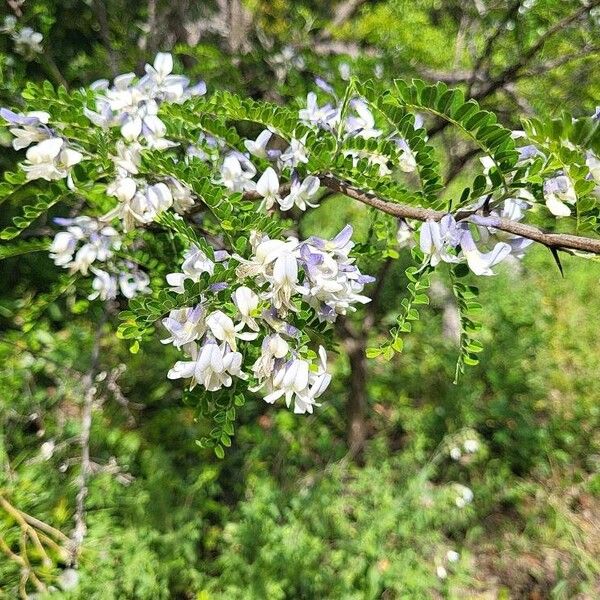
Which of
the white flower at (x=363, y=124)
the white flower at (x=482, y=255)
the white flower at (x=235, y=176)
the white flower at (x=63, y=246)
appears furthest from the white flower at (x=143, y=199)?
the white flower at (x=482, y=255)

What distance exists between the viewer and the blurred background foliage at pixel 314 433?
69.0 inches

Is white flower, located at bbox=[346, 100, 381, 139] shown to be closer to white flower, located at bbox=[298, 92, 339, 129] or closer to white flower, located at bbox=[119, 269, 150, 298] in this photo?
white flower, located at bbox=[298, 92, 339, 129]

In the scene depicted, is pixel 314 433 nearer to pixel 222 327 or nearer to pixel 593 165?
pixel 222 327

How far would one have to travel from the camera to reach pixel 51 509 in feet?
6.44

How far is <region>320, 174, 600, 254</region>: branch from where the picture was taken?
710mm

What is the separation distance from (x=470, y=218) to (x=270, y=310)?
0.30m

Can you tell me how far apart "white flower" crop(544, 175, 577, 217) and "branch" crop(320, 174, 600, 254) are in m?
0.03

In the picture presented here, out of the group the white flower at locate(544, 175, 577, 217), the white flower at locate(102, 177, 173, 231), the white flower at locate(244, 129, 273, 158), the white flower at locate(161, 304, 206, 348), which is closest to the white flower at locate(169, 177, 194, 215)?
the white flower at locate(102, 177, 173, 231)

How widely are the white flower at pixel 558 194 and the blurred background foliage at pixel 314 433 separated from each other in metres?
0.89

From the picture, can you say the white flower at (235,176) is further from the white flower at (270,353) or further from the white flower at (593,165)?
the white flower at (593,165)

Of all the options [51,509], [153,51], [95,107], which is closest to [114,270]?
[95,107]

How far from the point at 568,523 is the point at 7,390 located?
2.22 m

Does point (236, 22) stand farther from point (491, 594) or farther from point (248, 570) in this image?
point (491, 594)

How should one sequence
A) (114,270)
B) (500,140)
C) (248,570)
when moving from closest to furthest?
1. (500,140)
2. (114,270)
3. (248,570)
